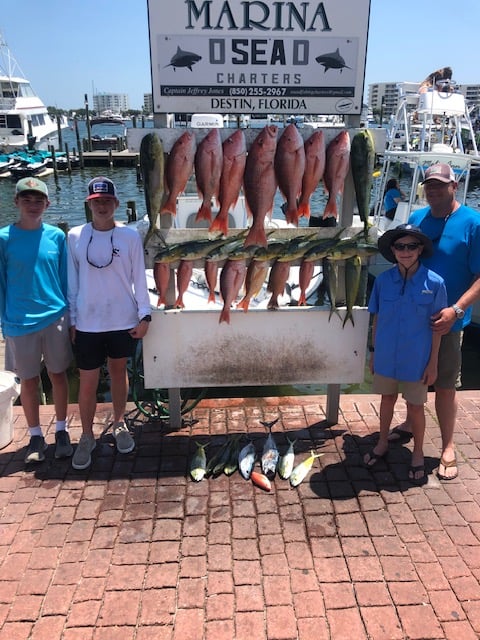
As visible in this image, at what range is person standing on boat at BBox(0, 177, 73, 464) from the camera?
11.3 feet

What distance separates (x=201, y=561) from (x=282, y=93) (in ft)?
10.5

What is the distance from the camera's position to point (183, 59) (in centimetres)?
355

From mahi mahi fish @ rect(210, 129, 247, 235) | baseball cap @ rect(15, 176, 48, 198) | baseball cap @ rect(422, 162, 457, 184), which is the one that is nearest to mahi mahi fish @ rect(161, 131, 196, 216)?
mahi mahi fish @ rect(210, 129, 247, 235)

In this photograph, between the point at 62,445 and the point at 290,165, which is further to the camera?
the point at 62,445

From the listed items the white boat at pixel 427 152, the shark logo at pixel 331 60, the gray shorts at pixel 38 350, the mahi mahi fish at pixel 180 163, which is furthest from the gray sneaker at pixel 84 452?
the white boat at pixel 427 152

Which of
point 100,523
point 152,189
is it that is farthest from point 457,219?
point 100,523

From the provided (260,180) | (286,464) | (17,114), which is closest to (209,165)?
(260,180)

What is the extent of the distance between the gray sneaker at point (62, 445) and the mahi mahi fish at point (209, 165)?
2.04 meters

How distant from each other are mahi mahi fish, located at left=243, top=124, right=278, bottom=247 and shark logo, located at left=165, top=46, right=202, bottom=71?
2.42 ft

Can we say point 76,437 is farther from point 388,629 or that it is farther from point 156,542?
point 388,629

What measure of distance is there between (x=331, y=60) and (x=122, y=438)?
3259 millimetres

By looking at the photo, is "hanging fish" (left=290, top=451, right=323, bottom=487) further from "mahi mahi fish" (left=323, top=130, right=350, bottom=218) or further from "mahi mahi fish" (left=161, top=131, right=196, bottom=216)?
"mahi mahi fish" (left=161, top=131, right=196, bottom=216)

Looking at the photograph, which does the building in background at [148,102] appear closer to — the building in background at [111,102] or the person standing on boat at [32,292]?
the person standing on boat at [32,292]

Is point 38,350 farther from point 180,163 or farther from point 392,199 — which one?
point 392,199
